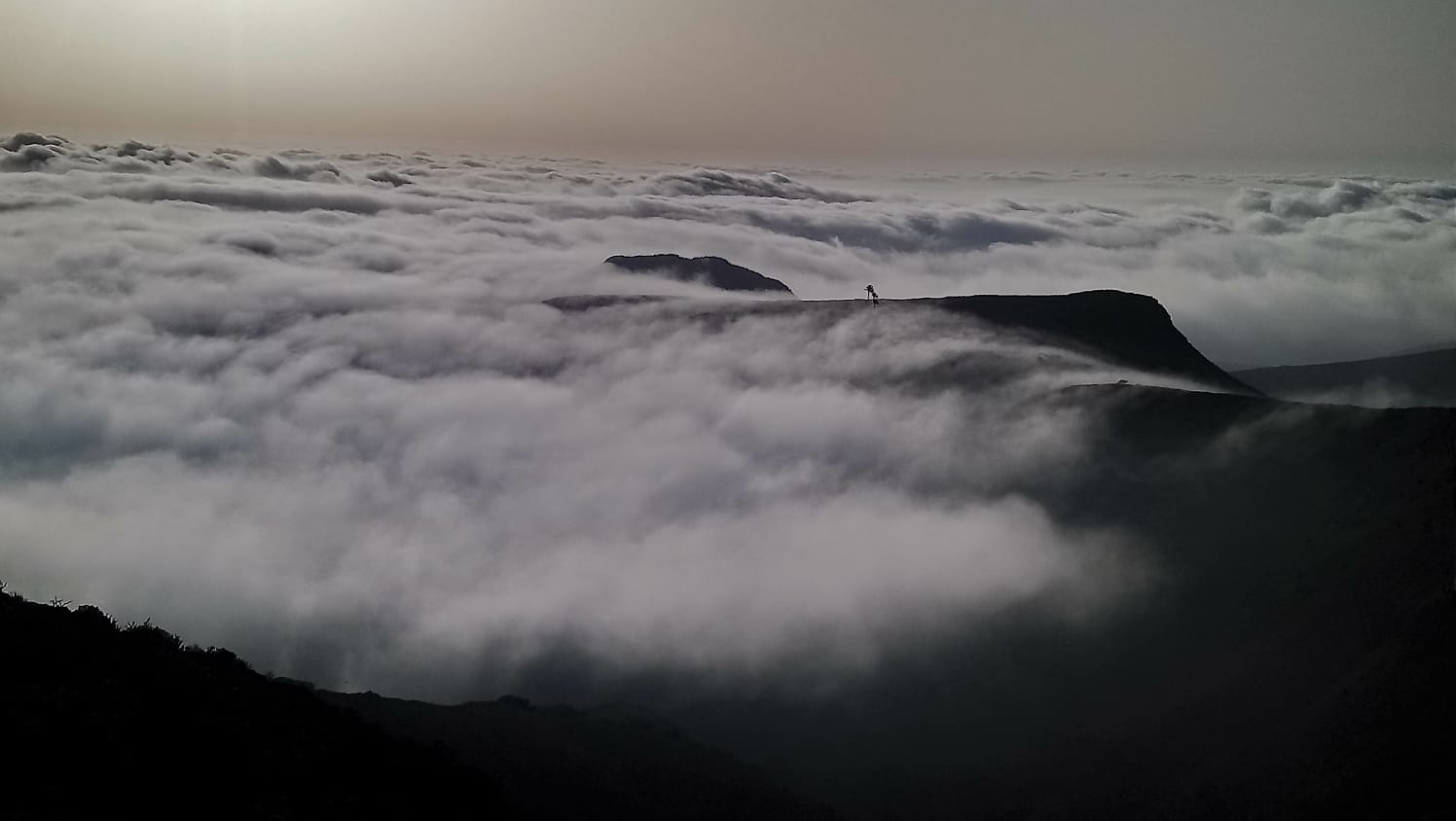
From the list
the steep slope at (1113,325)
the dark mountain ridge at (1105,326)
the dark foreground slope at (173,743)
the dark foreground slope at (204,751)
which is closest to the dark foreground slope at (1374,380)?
the dark mountain ridge at (1105,326)

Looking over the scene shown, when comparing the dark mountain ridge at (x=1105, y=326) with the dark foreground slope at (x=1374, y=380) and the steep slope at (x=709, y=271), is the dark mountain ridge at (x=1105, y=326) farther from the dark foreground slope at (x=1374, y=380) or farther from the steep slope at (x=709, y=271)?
the steep slope at (x=709, y=271)

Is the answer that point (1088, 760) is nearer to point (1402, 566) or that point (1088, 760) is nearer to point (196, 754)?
point (1402, 566)

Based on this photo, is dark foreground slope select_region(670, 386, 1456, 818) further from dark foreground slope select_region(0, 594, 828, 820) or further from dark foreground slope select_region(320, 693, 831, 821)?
dark foreground slope select_region(0, 594, 828, 820)

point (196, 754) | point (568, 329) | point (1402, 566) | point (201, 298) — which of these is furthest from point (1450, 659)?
point (201, 298)

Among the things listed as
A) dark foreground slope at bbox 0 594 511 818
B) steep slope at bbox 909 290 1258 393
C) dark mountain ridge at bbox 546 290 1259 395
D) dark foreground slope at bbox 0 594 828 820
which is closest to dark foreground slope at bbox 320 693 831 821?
dark foreground slope at bbox 0 594 828 820

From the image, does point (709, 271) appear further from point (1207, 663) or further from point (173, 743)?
point (173, 743)

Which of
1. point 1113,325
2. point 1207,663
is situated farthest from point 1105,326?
point 1207,663
